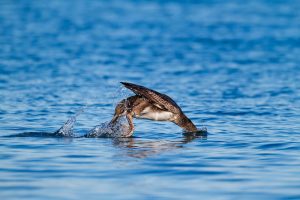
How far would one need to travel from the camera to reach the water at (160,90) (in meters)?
10.6

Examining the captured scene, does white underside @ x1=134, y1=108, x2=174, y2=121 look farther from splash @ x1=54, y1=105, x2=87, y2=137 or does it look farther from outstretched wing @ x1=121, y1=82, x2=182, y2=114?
splash @ x1=54, y1=105, x2=87, y2=137

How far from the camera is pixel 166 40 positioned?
116ft

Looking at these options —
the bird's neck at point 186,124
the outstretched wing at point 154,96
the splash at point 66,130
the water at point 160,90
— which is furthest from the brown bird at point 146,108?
the splash at point 66,130

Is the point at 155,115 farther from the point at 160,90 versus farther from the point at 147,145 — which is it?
the point at 160,90

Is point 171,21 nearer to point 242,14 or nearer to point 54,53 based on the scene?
point 242,14

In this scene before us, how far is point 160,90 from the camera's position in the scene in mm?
21094

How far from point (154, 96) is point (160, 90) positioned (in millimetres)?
7247

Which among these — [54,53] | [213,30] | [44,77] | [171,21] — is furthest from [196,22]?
[44,77]

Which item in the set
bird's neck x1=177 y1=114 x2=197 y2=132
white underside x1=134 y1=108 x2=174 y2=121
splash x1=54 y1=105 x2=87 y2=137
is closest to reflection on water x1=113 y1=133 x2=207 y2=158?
bird's neck x1=177 y1=114 x2=197 y2=132

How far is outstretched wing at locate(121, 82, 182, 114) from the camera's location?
537 inches

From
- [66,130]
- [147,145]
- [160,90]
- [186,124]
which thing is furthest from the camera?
[160,90]

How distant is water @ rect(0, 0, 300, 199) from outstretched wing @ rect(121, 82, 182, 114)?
0.52 meters

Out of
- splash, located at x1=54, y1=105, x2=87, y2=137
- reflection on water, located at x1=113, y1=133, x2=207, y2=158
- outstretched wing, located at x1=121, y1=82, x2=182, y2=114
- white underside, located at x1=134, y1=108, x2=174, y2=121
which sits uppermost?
outstretched wing, located at x1=121, y1=82, x2=182, y2=114

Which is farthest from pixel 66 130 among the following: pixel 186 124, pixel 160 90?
pixel 160 90
